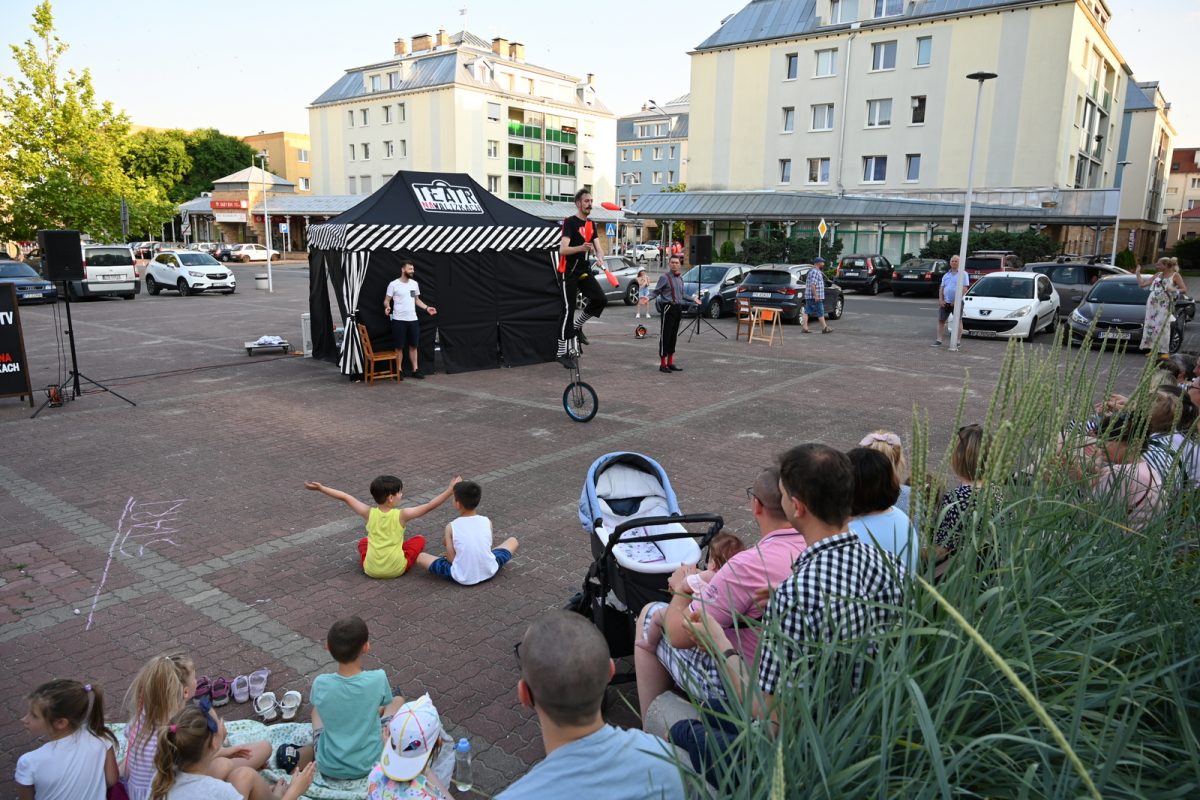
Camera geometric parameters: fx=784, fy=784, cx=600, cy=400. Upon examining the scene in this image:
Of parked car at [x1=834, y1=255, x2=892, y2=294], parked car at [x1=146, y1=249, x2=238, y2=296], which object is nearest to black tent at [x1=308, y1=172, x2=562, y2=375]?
parked car at [x1=146, y1=249, x2=238, y2=296]

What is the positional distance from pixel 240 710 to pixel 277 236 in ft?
251

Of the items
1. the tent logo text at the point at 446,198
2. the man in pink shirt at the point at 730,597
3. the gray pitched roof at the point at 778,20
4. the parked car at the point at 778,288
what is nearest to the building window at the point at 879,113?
the gray pitched roof at the point at 778,20

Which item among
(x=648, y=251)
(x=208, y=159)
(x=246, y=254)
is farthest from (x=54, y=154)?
(x=208, y=159)

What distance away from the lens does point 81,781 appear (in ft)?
10.7

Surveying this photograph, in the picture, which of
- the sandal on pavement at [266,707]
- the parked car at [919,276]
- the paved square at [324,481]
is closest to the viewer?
the sandal on pavement at [266,707]

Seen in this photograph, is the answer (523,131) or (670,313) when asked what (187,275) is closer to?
(670,313)

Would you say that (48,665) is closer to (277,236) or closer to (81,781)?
(81,781)

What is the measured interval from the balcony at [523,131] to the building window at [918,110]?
110 ft

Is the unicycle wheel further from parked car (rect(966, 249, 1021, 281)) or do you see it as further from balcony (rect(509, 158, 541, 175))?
balcony (rect(509, 158, 541, 175))

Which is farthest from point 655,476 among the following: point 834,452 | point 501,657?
point 834,452

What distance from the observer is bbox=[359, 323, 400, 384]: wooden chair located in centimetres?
1342

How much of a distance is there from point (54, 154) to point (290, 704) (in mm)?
34539

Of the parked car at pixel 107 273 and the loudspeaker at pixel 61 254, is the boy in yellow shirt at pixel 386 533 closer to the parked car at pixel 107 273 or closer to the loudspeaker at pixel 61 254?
the loudspeaker at pixel 61 254

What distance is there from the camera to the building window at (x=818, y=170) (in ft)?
151
